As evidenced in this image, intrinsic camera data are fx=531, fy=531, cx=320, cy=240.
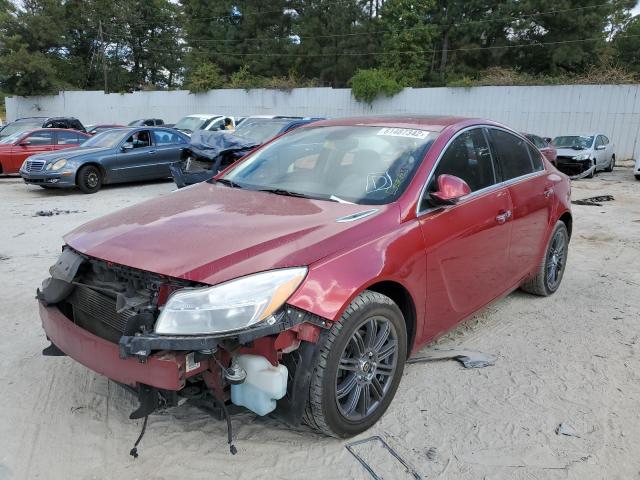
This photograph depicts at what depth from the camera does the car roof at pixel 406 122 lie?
377cm

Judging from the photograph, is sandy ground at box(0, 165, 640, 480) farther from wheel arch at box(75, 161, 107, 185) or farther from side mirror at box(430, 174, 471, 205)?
wheel arch at box(75, 161, 107, 185)

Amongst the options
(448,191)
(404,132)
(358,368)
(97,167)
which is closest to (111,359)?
(358,368)

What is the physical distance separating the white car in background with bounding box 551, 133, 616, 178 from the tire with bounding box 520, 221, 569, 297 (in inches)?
507

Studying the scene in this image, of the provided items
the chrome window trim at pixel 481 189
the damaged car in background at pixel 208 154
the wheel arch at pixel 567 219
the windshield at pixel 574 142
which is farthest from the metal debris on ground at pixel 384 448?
the windshield at pixel 574 142

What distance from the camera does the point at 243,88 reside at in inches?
1275

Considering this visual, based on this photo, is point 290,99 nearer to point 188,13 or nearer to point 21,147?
point 21,147

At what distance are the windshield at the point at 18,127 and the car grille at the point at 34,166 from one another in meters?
5.55

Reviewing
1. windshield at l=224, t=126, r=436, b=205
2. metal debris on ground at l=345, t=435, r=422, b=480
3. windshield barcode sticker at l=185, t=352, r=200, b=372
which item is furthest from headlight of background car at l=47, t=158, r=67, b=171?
metal debris on ground at l=345, t=435, r=422, b=480

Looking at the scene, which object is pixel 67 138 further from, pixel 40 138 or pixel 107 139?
pixel 107 139

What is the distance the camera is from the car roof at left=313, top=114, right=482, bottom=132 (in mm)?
3771

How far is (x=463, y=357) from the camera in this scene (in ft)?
12.4

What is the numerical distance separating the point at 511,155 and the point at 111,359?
3.39 metres

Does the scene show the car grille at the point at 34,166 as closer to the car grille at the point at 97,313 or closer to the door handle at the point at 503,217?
the car grille at the point at 97,313

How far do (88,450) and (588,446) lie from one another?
8.61 feet
